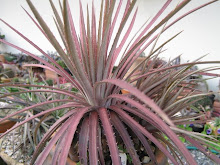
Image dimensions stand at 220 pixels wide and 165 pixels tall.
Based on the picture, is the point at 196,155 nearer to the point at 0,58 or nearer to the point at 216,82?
the point at 216,82

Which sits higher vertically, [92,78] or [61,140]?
[92,78]

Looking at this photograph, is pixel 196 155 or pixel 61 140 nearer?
pixel 61 140

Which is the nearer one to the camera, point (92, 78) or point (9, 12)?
point (92, 78)

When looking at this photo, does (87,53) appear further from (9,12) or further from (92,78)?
(9,12)

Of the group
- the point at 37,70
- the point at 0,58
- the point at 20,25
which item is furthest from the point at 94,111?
the point at 20,25

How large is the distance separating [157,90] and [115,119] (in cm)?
19

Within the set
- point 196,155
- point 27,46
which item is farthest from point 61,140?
point 27,46

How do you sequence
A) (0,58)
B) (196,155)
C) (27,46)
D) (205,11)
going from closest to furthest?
(196,155), (205,11), (0,58), (27,46)

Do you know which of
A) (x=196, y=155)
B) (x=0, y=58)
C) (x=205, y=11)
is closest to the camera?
(x=196, y=155)

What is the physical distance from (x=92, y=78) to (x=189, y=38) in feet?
7.81

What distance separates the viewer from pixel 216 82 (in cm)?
214

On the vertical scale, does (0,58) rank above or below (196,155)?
above

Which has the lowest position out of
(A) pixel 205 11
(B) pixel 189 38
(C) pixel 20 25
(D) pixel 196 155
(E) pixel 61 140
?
(D) pixel 196 155

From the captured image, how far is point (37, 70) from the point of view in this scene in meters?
3.44
